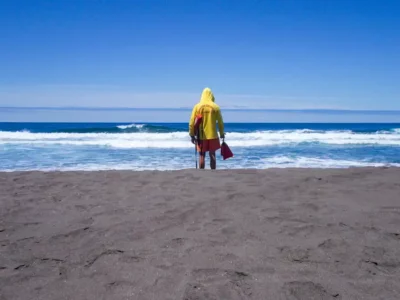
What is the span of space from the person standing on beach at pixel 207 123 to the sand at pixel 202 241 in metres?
1.79

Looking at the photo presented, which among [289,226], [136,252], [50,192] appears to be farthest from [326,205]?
[50,192]

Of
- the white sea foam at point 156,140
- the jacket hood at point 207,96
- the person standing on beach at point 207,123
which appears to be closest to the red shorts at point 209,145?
the person standing on beach at point 207,123

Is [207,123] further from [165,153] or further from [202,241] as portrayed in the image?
[165,153]

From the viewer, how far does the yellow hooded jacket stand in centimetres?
668

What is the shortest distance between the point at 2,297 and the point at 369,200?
12.5ft

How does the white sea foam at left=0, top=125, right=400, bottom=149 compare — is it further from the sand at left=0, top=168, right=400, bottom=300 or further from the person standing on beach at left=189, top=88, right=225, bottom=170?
the sand at left=0, top=168, right=400, bottom=300

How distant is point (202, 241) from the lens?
2.96m

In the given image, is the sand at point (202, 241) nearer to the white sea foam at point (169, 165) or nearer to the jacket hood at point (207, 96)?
the jacket hood at point (207, 96)

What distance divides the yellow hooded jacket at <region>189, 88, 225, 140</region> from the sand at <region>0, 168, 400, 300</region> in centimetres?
184

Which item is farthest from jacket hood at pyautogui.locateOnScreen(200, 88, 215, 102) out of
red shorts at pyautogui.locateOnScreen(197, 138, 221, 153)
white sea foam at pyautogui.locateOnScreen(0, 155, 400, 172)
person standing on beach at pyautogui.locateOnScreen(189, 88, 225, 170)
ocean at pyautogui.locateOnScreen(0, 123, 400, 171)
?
ocean at pyautogui.locateOnScreen(0, 123, 400, 171)

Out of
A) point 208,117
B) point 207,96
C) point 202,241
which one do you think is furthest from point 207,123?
point 202,241

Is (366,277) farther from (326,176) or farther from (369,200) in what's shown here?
(326,176)

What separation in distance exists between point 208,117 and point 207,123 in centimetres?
12

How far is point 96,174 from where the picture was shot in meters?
6.10
